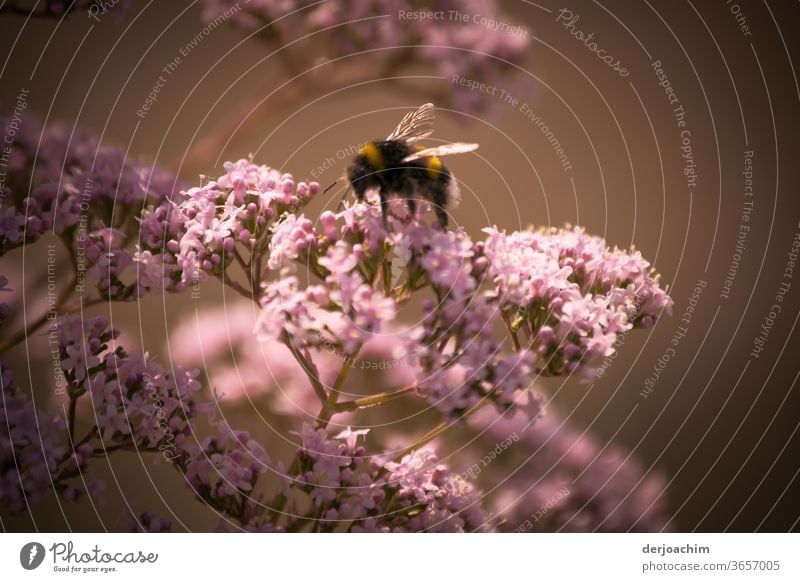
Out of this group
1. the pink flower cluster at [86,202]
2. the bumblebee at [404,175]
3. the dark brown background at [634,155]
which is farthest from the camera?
the dark brown background at [634,155]

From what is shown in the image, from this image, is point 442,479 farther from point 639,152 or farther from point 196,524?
point 639,152

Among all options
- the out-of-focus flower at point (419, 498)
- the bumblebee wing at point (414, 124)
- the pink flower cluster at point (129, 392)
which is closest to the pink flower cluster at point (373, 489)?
the out-of-focus flower at point (419, 498)

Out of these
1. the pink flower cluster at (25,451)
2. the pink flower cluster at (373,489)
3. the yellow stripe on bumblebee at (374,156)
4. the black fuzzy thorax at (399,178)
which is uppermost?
the yellow stripe on bumblebee at (374,156)

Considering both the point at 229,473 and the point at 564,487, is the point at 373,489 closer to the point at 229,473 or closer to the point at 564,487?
the point at 229,473

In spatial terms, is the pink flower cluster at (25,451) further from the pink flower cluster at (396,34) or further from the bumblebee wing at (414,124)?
the pink flower cluster at (396,34)

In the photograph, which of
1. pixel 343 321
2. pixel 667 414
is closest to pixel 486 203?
pixel 343 321

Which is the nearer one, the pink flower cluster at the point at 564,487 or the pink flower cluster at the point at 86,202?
the pink flower cluster at the point at 86,202
